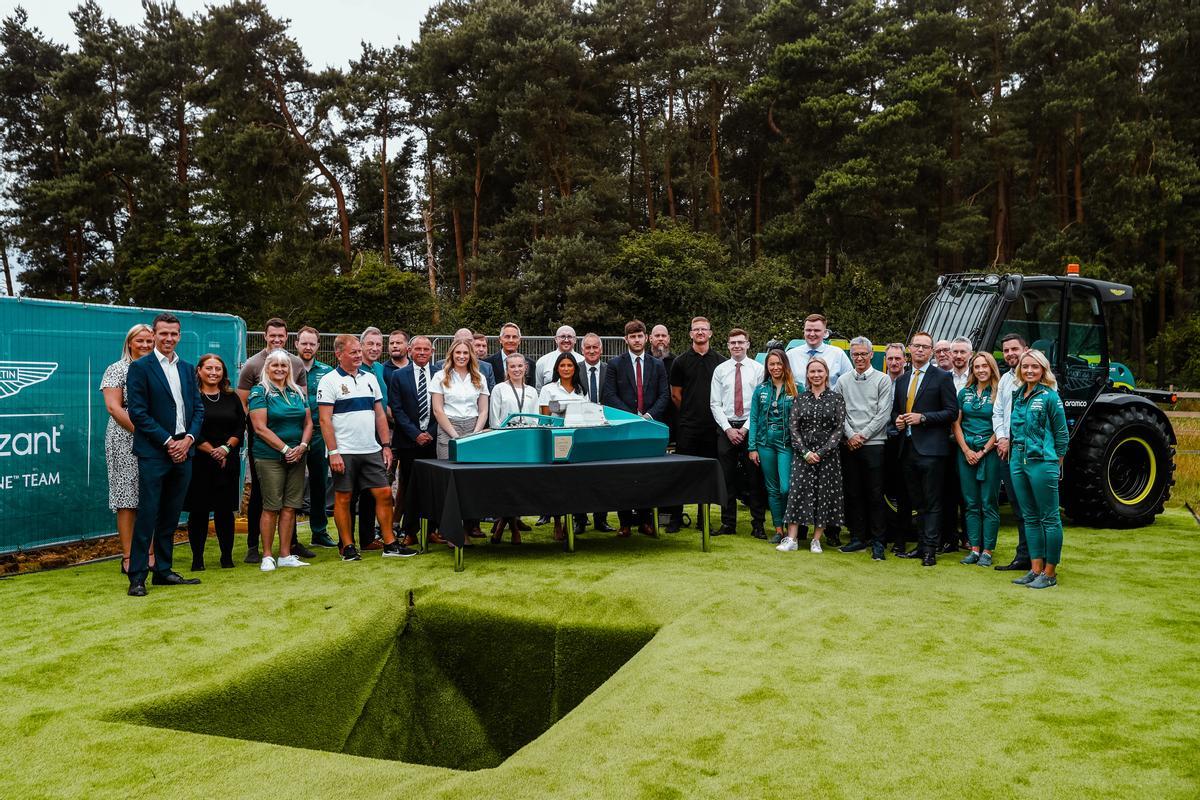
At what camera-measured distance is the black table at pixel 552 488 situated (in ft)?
17.5

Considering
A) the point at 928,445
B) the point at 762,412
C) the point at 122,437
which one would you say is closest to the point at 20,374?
the point at 122,437

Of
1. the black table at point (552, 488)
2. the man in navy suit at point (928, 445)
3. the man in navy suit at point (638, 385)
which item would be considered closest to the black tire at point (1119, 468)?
the man in navy suit at point (928, 445)

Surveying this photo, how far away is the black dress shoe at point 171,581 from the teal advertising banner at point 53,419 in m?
1.35

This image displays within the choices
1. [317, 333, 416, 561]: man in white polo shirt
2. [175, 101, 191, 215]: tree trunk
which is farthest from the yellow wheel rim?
[175, 101, 191, 215]: tree trunk

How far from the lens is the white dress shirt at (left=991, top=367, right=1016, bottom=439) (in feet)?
18.1

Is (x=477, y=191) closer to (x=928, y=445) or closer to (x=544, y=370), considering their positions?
(x=544, y=370)

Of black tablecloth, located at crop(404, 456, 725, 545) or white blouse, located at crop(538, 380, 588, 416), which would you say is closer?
black tablecloth, located at crop(404, 456, 725, 545)

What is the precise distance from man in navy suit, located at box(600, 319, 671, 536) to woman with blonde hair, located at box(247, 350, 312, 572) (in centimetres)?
234

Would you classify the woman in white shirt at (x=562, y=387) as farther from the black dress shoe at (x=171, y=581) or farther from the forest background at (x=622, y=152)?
the forest background at (x=622, y=152)

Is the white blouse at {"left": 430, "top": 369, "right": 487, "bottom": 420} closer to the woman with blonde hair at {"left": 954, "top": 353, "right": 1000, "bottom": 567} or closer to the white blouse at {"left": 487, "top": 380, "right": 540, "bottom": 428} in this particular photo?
the white blouse at {"left": 487, "top": 380, "right": 540, "bottom": 428}

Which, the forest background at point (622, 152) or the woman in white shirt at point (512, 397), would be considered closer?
the woman in white shirt at point (512, 397)

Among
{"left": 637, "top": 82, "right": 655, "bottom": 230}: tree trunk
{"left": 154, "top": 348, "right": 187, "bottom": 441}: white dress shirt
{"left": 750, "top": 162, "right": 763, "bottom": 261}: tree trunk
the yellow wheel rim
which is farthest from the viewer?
{"left": 750, "top": 162, "right": 763, "bottom": 261}: tree trunk

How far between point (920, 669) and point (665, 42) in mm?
24567

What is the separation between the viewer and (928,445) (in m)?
5.86
